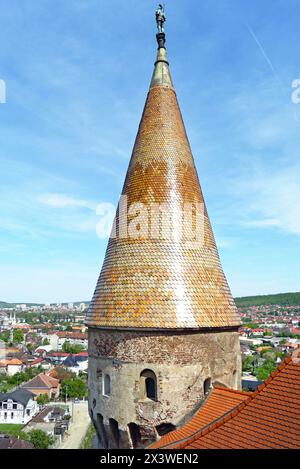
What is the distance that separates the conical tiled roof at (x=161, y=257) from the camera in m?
11.7

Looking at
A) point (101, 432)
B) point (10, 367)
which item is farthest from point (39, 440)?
point (10, 367)

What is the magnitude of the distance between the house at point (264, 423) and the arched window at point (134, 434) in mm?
1624

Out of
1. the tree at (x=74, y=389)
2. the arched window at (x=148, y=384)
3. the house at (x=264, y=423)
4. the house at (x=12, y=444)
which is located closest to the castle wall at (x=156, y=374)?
the arched window at (x=148, y=384)

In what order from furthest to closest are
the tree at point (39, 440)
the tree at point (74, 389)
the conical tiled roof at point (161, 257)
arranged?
the tree at point (74, 389), the tree at point (39, 440), the conical tiled roof at point (161, 257)

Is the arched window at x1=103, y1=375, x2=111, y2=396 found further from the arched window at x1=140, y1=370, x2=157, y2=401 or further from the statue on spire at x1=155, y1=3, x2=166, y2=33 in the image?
the statue on spire at x1=155, y1=3, x2=166, y2=33

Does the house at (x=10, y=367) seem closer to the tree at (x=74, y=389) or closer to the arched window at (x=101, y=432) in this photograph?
the tree at (x=74, y=389)

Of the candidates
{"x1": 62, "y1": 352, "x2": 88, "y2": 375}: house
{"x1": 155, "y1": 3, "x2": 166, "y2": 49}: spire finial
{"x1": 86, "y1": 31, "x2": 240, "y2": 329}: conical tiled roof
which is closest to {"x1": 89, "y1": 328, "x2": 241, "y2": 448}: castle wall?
{"x1": 86, "y1": 31, "x2": 240, "y2": 329}: conical tiled roof

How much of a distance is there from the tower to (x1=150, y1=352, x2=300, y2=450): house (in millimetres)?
1730

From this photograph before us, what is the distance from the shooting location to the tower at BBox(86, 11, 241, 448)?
444 inches

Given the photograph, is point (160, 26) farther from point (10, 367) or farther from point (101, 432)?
point (10, 367)

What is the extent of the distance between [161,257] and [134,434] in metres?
4.96
